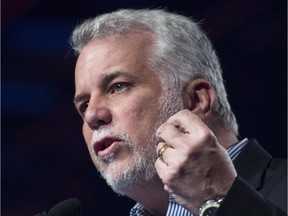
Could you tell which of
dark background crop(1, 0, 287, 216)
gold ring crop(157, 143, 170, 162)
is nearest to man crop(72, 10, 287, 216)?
gold ring crop(157, 143, 170, 162)

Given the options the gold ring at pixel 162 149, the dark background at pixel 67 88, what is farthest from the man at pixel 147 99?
the dark background at pixel 67 88

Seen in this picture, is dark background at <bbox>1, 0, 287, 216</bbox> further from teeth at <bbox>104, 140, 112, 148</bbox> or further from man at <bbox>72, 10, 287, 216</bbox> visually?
teeth at <bbox>104, 140, 112, 148</bbox>

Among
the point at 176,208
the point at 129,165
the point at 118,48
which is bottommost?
the point at 176,208

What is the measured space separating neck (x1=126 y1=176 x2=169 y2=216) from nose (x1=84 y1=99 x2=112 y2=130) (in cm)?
16

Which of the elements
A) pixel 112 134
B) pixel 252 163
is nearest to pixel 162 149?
pixel 112 134

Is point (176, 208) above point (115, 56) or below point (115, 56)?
below

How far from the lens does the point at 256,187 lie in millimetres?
1304

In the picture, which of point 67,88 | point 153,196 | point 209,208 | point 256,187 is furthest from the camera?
point 67,88

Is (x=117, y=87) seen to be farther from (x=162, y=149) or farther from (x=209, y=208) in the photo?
(x=209, y=208)

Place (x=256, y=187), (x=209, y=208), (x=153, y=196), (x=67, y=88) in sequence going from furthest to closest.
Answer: (x=67, y=88)
(x=153, y=196)
(x=256, y=187)
(x=209, y=208)

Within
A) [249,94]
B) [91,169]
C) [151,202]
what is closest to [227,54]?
[249,94]

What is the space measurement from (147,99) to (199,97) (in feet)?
0.47

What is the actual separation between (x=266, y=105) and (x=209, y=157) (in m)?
1.09

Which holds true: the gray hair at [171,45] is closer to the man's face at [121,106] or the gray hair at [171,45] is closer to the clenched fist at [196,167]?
the man's face at [121,106]
